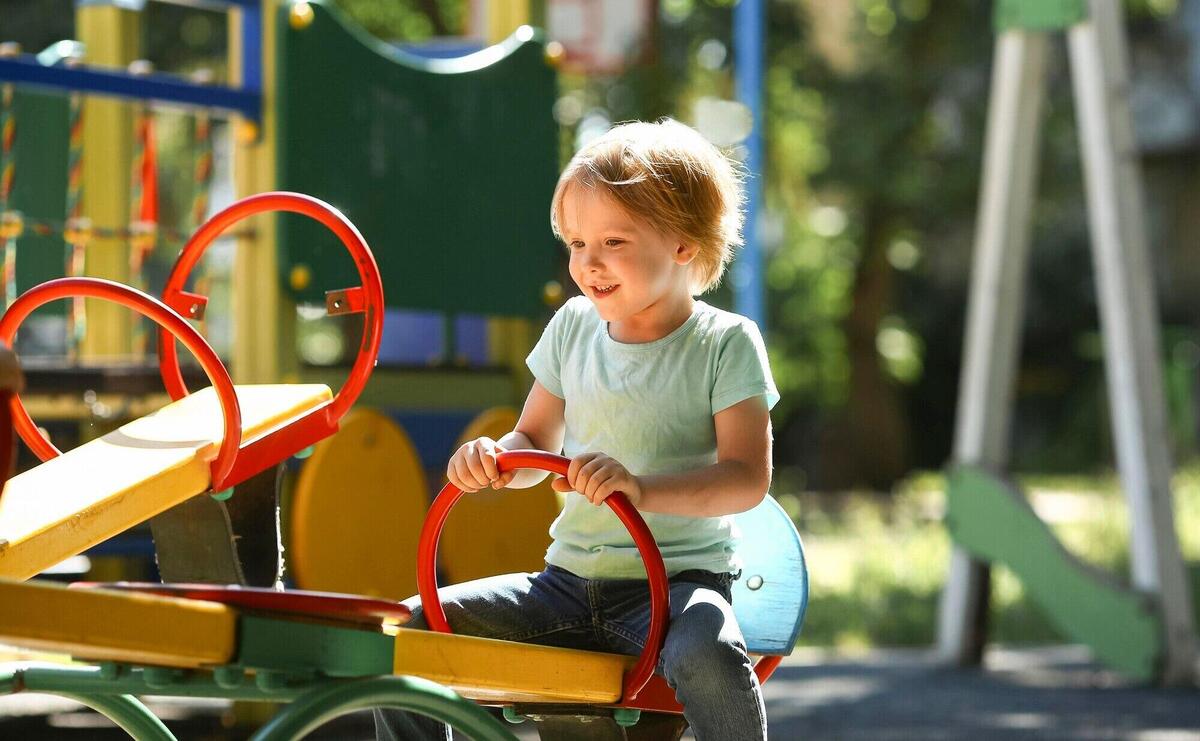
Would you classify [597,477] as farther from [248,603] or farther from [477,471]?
[248,603]

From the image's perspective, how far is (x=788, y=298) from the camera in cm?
1591

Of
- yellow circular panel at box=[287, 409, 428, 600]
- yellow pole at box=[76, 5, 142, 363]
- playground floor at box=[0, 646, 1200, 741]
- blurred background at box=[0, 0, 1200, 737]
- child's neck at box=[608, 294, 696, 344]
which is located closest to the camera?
child's neck at box=[608, 294, 696, 344]

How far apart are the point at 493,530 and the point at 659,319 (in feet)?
7.47

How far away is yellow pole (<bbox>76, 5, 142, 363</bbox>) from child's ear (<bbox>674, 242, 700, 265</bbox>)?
13.0 feet

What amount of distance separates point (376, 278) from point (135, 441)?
432 millimetres

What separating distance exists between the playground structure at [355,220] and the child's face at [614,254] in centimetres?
211

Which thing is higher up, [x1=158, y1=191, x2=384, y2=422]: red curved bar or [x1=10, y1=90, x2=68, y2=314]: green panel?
[x1=10, y1=90, x2=68, y2=314]: green panel

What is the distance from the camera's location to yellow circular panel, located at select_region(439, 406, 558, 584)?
4.57 m

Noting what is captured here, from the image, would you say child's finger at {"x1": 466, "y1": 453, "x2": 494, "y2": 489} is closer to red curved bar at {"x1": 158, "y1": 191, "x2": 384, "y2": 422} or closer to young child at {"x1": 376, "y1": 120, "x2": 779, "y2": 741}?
young child at {"x1": 376, "y1": 120, "x2": 779, "y2": 741}

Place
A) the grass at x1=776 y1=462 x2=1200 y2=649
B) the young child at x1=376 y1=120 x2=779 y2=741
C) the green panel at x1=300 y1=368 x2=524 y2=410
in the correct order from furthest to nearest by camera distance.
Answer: the grass at x1=776 y1=462 x2=1200 y2=649 → the green panel at x1=300 y1=368 x2=524 y2=410 → the young child at x1=376 y1=120 x2=779 y2=741

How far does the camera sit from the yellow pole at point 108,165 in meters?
5.95

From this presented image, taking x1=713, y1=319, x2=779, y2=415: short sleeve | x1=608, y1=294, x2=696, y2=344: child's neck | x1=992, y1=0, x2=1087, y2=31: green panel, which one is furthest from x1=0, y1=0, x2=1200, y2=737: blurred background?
x1=713, y1=319, x2=779, y2=415: short sleeve

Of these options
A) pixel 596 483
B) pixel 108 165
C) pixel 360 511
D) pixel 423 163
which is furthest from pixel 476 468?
pixel 108 165

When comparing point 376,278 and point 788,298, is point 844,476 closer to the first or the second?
point 788,298
